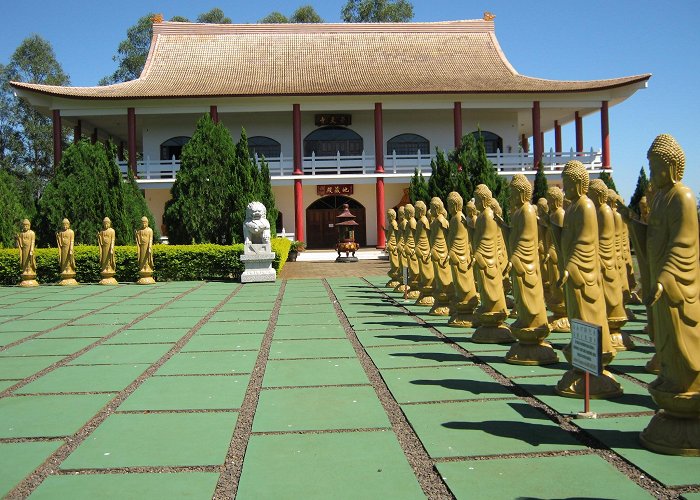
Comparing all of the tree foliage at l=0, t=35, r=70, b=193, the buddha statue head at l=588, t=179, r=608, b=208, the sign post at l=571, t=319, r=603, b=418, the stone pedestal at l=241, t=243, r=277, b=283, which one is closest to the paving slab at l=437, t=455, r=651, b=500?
the sign post at l=571, t=319, r=603, b=418

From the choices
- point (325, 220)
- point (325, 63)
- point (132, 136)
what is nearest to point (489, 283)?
point (132, 136)

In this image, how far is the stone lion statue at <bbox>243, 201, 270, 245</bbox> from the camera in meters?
16.6

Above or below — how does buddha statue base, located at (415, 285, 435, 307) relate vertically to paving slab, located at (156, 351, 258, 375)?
above

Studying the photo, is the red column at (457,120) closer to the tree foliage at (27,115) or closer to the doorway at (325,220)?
the doorway at (325,220)

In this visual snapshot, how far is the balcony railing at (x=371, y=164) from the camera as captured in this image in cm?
2761

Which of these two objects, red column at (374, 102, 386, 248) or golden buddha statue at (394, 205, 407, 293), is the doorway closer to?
red column at (374, 102, 386, 248)

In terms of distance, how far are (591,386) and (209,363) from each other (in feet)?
12.2

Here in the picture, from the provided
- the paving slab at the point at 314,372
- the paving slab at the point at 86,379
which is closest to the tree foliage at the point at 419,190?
the paving slab at the point at 314,372

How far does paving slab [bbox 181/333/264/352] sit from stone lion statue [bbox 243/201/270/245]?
7.96 meters

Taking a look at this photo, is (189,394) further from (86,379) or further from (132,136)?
(132,136)

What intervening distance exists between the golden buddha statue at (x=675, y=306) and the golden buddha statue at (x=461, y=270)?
15.3ft

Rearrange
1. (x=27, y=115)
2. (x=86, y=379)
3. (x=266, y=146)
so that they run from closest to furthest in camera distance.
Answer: (x=86, y=379) < (x=266, y=146) < (x=27, y=115)

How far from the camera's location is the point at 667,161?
4.14 metres

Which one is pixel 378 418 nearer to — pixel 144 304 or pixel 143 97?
pixel 144 304
